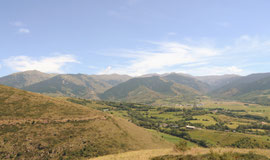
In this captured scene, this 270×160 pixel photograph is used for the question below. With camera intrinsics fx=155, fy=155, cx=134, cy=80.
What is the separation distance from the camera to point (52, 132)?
257 feet

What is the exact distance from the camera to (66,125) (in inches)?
3420

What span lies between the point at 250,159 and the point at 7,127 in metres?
90.3

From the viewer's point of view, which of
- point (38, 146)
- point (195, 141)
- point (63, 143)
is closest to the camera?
point (38, 146)

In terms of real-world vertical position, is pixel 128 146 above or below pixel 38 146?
below

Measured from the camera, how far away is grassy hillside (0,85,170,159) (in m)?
65.7

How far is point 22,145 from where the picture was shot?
6481cm

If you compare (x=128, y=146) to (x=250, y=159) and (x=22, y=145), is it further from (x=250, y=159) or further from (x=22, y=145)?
(x=250, y=159)

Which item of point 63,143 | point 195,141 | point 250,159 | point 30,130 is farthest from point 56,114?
point 195,141

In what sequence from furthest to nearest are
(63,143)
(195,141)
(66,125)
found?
1. (195,141)
2. (66,125)
3. (63,143)

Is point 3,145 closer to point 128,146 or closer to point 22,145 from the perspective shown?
point 22,145

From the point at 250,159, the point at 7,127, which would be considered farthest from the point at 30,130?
the point at 250,159

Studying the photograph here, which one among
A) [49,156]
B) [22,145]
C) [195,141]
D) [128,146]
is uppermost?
[22,145]

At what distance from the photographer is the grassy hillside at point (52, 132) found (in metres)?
65.7

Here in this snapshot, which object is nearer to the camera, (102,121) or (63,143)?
(63,143)
